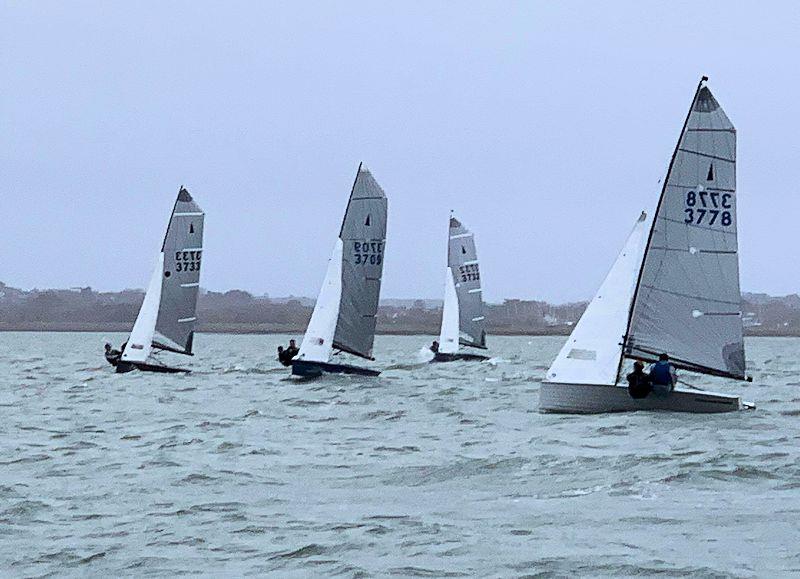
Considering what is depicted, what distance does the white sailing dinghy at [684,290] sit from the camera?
90.4 feet

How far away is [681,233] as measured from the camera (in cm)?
2781

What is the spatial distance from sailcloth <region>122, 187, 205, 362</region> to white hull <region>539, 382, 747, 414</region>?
21238 millimetres

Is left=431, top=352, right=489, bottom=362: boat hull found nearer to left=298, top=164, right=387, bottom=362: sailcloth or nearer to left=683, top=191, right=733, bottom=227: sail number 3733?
left=298, top=164, right=387, bottom=362: sailcloth

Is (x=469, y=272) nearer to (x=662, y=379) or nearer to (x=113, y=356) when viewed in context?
(x=113, y=356)

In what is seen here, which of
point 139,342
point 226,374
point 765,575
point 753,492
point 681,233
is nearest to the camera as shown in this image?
point 765,575

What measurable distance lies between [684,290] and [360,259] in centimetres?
1467

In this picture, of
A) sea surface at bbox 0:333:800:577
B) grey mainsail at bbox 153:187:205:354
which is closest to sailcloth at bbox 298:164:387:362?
grey mainsail at bbox 153:187:205:354

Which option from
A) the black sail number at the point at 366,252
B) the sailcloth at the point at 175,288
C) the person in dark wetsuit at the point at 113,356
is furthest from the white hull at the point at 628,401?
the person in dark wetsuit at the point at 113,356

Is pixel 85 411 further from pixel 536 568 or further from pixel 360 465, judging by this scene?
pixel 536 568

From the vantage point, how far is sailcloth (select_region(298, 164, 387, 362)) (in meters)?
40.8

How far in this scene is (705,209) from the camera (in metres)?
27.8

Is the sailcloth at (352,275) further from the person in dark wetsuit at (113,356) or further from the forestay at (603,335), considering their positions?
the forestay at (603,335)

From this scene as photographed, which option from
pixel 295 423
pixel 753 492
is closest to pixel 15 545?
pixel 753 492

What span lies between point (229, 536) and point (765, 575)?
5116mm
